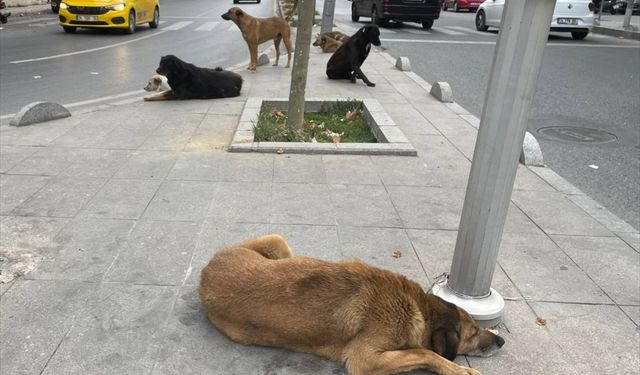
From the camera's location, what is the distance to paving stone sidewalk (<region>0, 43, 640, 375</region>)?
9.52 feet

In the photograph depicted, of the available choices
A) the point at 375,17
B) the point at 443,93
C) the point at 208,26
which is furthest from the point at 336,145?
the point at 375,17

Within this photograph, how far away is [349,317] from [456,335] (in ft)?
1.90

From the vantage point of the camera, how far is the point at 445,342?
105 inches

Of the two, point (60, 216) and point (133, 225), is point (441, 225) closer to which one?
point (133, 225)

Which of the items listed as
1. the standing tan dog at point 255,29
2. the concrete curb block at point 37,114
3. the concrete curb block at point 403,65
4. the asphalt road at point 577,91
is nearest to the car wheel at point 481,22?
the asphalt road at point 577,91

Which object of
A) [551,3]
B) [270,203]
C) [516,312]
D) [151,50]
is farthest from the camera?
[151,50]

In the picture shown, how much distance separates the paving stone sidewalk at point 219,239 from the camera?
9.52 feet

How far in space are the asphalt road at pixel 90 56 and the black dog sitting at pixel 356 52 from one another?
11.5 ft

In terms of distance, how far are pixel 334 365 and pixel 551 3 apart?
2122mm

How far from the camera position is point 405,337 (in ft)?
8.55

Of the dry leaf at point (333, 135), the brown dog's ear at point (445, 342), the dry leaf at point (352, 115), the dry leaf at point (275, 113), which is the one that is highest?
the brown dog's ear at point (445, 342)

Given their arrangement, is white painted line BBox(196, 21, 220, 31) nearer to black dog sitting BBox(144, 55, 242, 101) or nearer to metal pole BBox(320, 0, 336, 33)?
metal pole BBox(320, 0, 336, 33)

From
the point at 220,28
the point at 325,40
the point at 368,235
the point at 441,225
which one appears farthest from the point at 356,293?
the point at 220,28

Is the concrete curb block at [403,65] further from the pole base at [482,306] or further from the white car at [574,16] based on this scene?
the pole base at [482,306]
